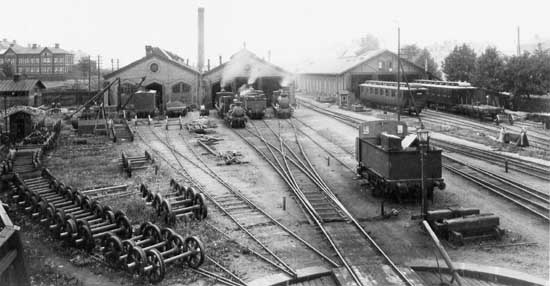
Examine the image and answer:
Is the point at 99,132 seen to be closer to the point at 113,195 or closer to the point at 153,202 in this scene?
the point at 113,195

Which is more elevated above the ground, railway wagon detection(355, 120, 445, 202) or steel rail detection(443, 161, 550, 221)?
railway wagon detection(355, 120, 445, 202)

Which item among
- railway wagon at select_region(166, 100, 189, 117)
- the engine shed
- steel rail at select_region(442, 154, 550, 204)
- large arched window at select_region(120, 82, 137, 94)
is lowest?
steel rail at select_region(442, 154, 550, 204)

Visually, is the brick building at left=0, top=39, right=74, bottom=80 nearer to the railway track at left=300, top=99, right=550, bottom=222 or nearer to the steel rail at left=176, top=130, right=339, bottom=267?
the steel rail at left=176, top=130, right=339, bottom=267

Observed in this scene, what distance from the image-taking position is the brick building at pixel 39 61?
80312 mm

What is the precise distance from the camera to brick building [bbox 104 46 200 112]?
4291 cm

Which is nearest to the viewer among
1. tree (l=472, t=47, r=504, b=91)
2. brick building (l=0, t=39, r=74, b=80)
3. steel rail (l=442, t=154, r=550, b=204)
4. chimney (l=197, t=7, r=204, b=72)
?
steel rail (l=442, t=154, r=550, b=204)

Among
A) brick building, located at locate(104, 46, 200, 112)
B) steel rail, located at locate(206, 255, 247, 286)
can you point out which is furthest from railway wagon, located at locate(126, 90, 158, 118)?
steel rail, located at locate(206, 255, 247, 286)

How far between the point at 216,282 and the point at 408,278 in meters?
3.80

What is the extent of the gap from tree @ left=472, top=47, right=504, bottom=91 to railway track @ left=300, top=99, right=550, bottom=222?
1638 centimetres

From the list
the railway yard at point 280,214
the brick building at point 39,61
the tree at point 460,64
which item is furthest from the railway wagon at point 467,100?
the brick building at point 39,61

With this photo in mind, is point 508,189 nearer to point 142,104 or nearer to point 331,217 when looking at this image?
point 331,217

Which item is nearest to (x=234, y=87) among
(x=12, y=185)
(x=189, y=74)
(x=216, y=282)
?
(x=189, y=74)

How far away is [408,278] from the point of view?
952 centimetres

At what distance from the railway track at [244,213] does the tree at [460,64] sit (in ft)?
107
